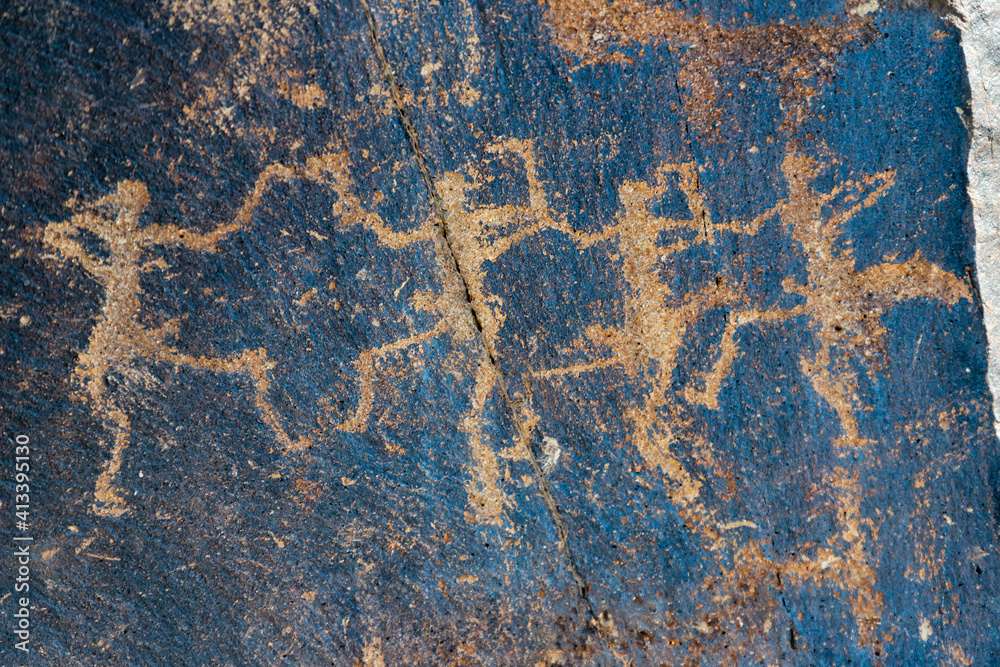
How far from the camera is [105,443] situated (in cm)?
144

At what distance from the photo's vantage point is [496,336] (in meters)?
1.50

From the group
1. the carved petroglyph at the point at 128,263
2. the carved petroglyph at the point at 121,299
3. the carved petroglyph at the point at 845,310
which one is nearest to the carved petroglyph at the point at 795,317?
the carved petroglyph at the point at 845,310

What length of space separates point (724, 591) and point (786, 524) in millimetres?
247

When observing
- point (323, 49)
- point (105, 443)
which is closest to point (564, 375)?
point (323, 49)

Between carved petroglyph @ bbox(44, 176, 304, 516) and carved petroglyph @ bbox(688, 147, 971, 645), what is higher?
carved petroglyph @ bbox(44, 176, 304, 516)

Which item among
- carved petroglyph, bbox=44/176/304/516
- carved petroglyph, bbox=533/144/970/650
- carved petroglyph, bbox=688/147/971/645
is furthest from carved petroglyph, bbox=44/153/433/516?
carved petroglyph, bbox=688/147/971/645

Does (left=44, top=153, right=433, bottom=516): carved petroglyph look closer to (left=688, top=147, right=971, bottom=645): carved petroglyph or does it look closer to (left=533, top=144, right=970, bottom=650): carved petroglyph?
(left=533, top=144, right=970, bottom=650): carved petroglyph

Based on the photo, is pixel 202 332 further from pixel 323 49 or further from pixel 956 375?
pixel 956 375

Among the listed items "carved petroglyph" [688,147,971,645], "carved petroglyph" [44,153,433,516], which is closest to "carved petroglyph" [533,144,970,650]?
"carved petroglyph" [688,147,971,645]

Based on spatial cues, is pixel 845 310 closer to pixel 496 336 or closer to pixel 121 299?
pixel 496 336

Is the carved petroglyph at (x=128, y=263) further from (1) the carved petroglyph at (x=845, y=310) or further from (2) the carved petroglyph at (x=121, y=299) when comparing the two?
(1) the carved petroglyph at (x=845, y=310)

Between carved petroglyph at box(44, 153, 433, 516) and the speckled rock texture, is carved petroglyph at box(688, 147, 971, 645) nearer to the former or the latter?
the speckled rock texture

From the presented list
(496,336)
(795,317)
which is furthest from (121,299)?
(795,317)

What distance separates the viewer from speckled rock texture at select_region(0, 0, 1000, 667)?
142 centimetres
